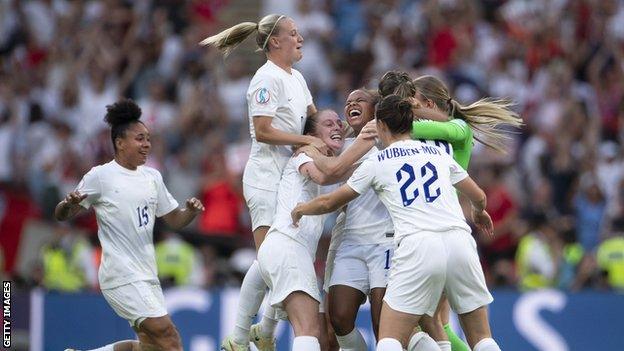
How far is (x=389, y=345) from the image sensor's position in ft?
30.7

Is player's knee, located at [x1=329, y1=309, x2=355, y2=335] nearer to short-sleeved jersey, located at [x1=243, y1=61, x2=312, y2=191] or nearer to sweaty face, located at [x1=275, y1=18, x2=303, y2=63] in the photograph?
short-sleeved jersey, located at [x1=243, y1=61, x2=312, y2=191]

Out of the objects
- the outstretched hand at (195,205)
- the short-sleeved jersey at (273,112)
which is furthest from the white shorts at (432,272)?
the outstretched hand at (195,205)

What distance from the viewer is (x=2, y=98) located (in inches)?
760

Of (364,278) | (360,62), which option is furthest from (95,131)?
(364,278)

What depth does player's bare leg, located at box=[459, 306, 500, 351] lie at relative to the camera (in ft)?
31.6

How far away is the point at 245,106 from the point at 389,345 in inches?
392

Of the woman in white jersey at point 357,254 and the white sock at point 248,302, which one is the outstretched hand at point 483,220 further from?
the white sock at point 248,302

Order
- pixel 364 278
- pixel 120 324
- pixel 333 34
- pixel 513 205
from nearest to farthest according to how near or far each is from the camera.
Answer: pixel 364 278 → pixel 120 324 → pixel 513 205 → pixel 333 34

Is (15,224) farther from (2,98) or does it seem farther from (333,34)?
(333,34)

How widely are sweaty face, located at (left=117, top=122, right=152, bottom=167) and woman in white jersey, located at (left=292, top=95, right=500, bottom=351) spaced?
2.03m

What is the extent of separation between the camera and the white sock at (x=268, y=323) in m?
10.8

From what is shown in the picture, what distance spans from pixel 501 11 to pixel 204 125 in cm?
467

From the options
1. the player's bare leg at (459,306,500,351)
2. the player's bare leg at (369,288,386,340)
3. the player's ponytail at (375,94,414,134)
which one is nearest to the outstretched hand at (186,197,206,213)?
the player's bare leg at (369,288,386,340)

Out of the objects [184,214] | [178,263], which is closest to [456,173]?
[184,214]
